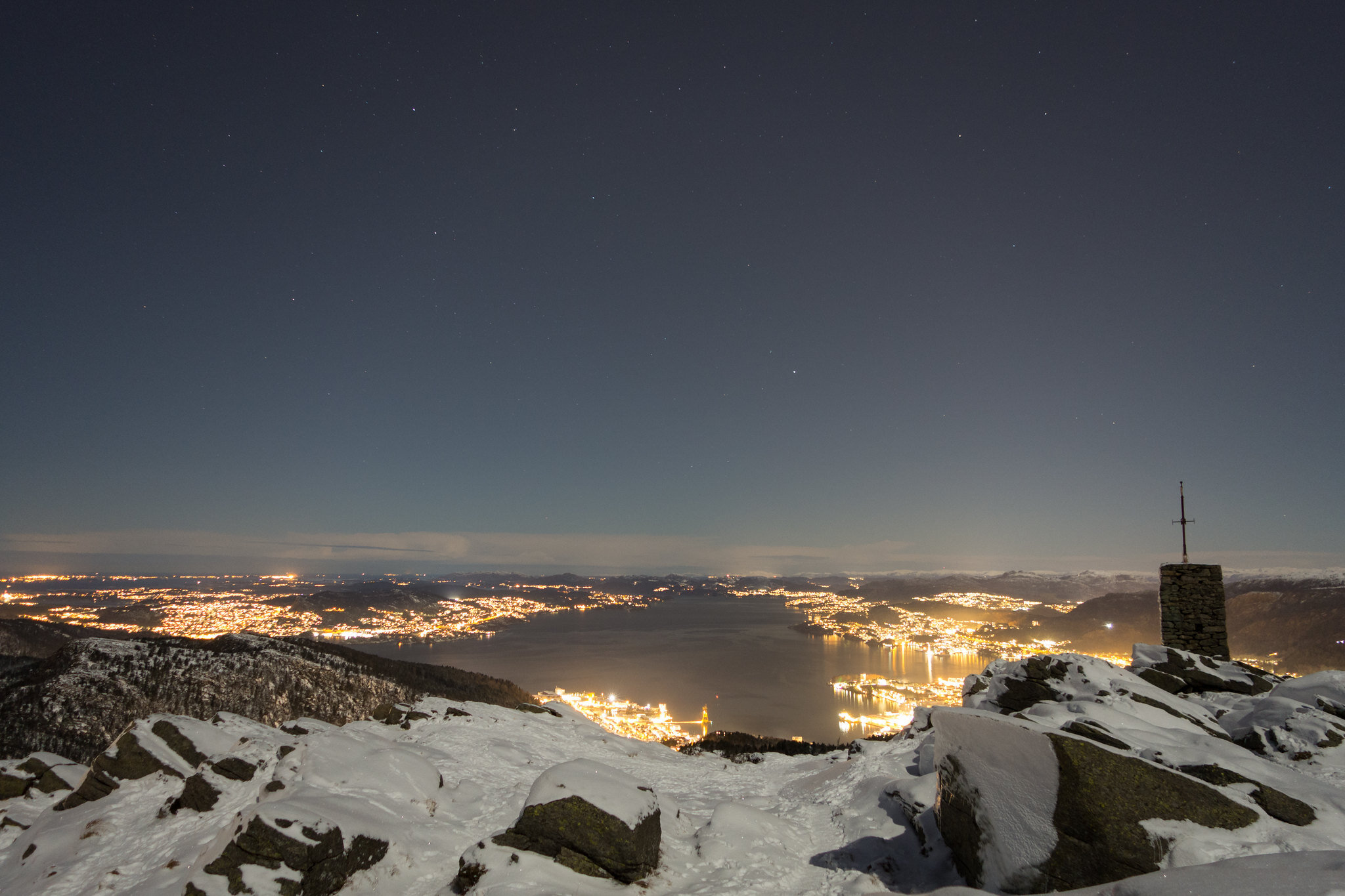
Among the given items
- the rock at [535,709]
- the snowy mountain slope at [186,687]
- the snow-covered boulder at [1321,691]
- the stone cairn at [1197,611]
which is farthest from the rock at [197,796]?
the snowy mountain slope at [186,687]

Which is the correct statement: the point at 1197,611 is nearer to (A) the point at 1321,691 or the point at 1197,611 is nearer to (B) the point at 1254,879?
(A) the point at 1321,691

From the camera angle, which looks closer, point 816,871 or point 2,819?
point 816,871

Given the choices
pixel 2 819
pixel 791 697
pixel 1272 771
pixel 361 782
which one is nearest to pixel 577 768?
pixel 361 782

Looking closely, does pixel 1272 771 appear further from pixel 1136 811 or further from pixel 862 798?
pixel 862 798

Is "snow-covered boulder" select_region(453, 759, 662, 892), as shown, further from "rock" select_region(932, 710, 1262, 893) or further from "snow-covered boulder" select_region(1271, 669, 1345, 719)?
"snow-covered boulder" select_region(1271, 669, 1345, 719)

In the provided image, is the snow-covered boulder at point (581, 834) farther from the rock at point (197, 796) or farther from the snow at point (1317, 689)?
the snow at point (1317, 689)

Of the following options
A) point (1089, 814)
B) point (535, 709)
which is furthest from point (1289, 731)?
point (535, 709)

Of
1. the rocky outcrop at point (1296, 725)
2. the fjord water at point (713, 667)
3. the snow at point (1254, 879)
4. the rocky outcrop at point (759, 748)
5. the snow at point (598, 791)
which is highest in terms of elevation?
the snow at point (1254, 879)
